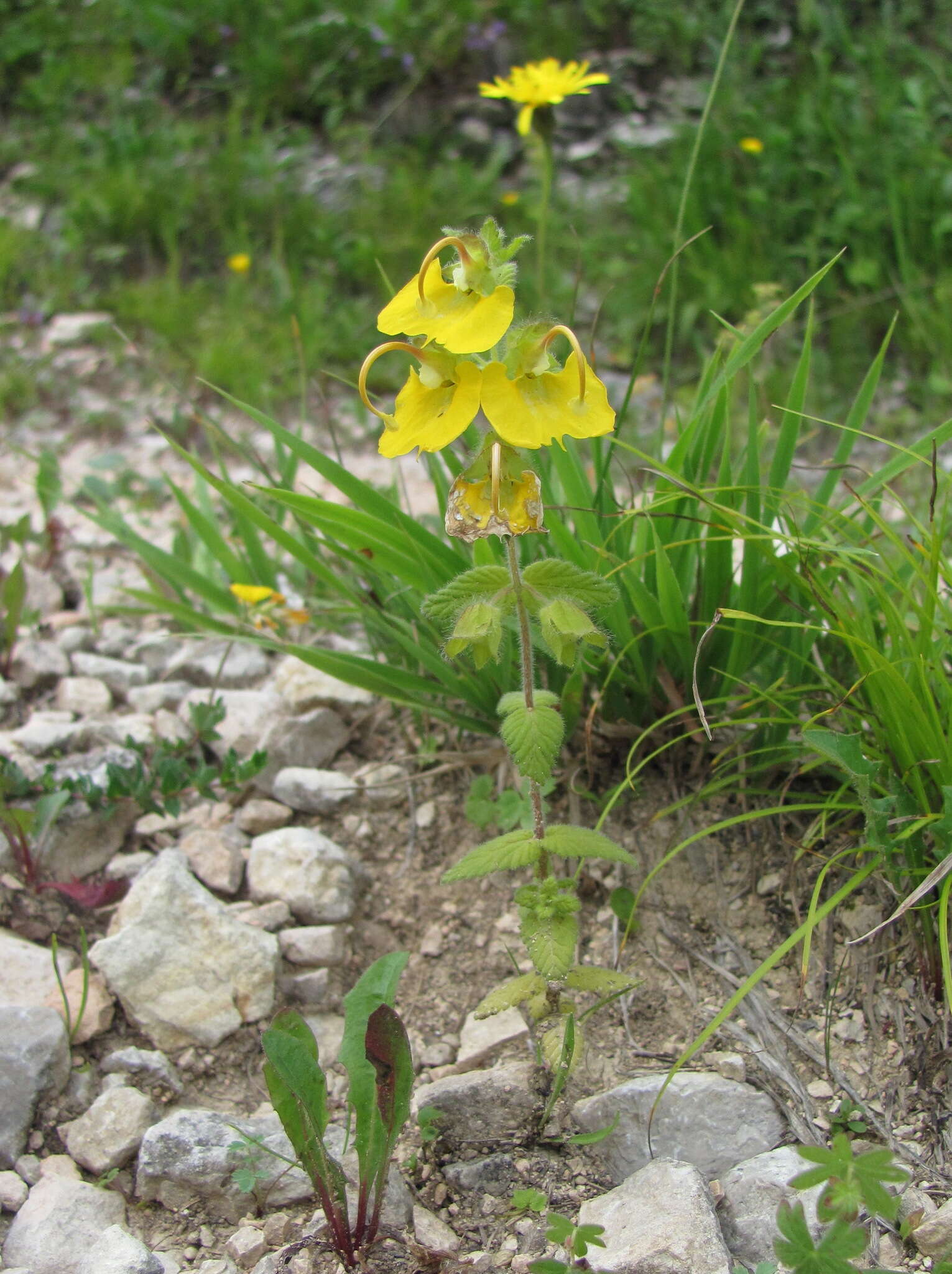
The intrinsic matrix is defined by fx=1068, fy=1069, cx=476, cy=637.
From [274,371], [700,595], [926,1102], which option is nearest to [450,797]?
[700,595]

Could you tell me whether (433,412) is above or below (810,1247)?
above

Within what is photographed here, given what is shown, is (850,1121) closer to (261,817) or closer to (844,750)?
(844,750)

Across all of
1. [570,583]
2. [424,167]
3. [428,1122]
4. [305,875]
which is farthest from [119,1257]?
[424,167]

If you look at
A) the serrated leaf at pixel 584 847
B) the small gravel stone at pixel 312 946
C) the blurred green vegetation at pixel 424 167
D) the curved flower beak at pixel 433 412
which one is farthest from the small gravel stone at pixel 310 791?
the blurred green vegetation at pixel 424 167

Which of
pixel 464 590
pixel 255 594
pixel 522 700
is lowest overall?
pixel 255 594

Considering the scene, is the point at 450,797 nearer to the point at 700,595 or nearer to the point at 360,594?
the point at 360,594

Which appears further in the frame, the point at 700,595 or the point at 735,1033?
the point at 700,595

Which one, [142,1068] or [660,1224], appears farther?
Result: [142,1068]
